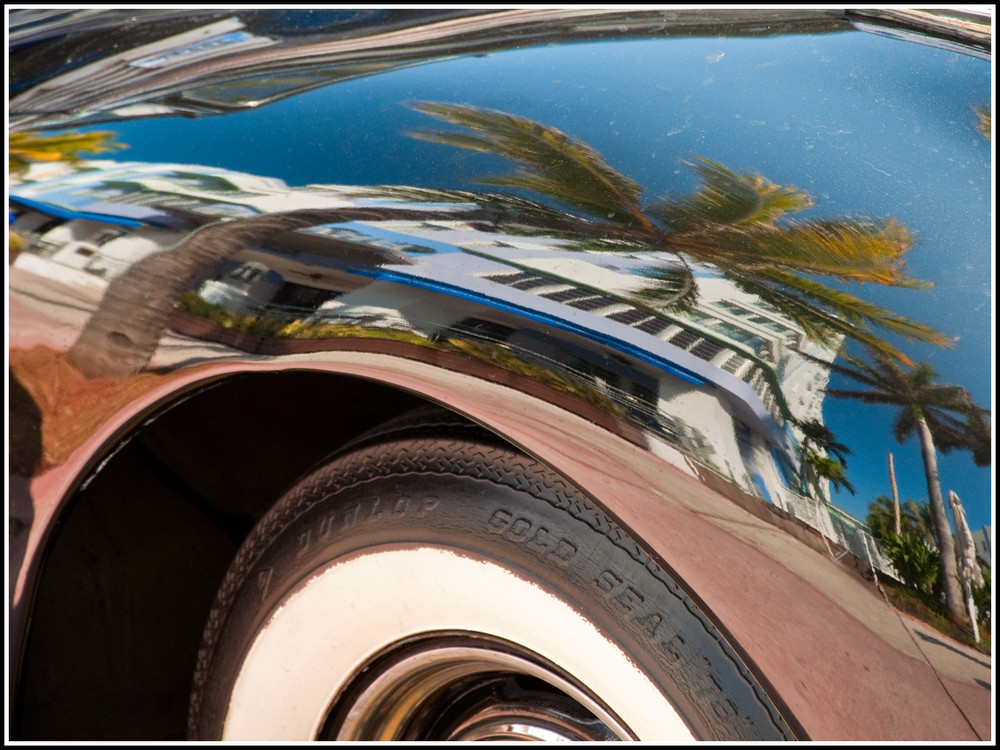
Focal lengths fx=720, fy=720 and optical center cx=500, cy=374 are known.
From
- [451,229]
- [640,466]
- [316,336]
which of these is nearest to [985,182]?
[640,466]

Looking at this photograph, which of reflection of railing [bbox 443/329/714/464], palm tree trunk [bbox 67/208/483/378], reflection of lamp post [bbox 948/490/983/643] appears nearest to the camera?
reflection of lamp post [bbox 948/490/983/643]

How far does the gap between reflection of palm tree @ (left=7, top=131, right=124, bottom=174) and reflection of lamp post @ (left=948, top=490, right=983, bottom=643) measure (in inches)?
41.5

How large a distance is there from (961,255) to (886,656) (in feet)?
1.34

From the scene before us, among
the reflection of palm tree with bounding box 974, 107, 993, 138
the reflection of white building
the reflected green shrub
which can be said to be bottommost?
the reflected green shrub

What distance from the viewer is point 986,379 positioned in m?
0.69

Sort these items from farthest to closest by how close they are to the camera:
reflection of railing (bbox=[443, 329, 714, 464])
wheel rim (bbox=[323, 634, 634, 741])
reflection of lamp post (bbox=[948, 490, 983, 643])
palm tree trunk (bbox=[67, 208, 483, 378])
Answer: wheel rim (bbox=[323, 634, 634, 741]) → palm tree trunk (bbox=[67, 208, 483, 378]) → reflection of railing (bbox=[443, 329, 714, 464]) → reflection of lamp post (bbox=[948, 490, 983, 643])

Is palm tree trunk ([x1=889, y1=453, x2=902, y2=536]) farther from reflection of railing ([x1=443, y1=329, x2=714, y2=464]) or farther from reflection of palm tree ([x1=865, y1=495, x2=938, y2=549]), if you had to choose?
reflection of railing ([x1=443, y1=329, x2=714, y2=464])

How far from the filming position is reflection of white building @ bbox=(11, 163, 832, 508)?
0.75 metres

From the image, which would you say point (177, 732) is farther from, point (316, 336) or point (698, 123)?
point (698, 123)

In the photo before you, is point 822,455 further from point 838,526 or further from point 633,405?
point 633,405

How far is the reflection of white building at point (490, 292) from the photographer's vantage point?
2.44ft

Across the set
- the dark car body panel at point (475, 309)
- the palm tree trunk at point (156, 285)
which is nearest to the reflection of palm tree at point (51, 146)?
the dark car body panel at point (475, 309)

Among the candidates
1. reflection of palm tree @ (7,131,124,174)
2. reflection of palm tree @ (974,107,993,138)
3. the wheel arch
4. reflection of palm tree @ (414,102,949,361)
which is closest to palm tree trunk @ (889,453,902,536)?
reflection of palm tree @ (414,102,949,361)

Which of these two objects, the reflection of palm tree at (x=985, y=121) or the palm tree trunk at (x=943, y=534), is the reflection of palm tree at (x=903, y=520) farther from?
the reflection of palm tree at (x=985, y=121)
